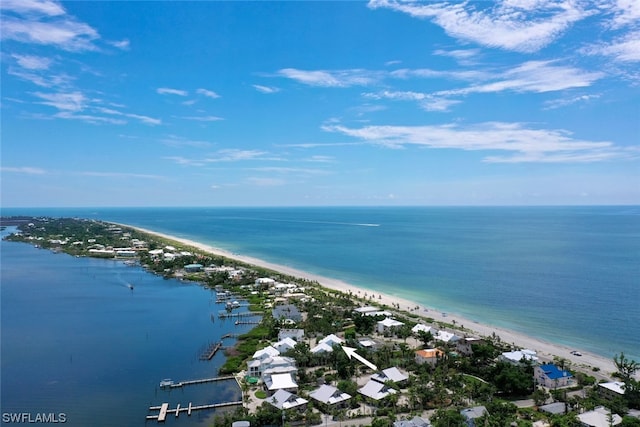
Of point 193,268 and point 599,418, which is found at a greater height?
point 599,418

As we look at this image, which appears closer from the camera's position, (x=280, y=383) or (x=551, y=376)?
(x=280, y=383)

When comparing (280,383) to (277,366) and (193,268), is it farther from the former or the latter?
(193,268)

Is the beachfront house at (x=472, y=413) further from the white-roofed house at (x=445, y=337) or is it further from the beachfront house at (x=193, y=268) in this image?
the beachfront house at (x=193, y=268)

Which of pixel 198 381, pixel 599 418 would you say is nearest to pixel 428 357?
pixel 599 418

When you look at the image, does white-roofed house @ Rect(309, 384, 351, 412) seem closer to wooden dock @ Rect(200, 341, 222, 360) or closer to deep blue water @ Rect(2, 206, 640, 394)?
wooden dock @ Rect(200, 341, 222, 360)

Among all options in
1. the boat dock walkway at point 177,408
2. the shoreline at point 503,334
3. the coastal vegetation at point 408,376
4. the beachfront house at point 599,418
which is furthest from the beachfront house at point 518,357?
the boat dock walkway at point 177,408

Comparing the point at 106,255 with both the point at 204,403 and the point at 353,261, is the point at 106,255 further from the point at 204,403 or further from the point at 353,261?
the point at 204,403
